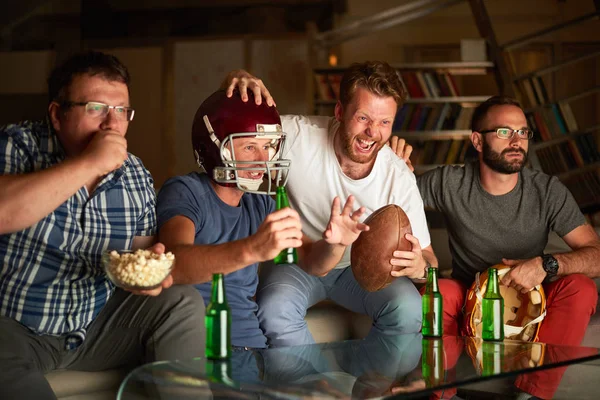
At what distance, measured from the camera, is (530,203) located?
3.03 metres

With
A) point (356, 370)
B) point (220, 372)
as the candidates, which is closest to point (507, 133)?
point (356, 370)

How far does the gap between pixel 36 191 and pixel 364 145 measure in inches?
49.3

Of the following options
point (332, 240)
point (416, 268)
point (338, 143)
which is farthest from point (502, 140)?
point (332, 240)

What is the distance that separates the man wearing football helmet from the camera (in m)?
2.06

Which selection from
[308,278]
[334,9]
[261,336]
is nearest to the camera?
[261,336]

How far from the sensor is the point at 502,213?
9.91 ft

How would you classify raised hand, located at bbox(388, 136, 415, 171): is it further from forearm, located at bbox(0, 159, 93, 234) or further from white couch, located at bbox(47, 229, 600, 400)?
forearm, located at bbox(0, 159, 93, 234)

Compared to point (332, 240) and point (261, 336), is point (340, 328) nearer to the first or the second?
point (261, 336)

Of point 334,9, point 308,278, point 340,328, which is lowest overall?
point 340,328

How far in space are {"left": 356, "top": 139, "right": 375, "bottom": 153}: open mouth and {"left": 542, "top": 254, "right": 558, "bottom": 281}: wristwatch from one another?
77 centimetres

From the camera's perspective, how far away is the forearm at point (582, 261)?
2.81 metres

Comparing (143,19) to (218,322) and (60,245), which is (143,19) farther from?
(218,322)

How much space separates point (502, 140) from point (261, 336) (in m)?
1.38

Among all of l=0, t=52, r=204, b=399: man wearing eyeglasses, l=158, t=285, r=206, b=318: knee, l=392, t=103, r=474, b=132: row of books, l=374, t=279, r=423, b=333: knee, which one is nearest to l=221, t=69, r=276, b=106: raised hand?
l=0, t=52, r=204, b=399: man wearing eyeglasses
